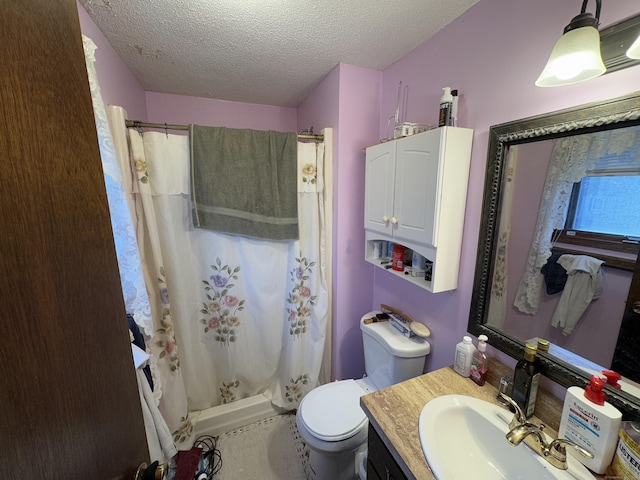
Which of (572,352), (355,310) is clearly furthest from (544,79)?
(355,310)

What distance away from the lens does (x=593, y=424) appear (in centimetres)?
70

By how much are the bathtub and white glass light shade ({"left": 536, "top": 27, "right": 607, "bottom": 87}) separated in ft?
7.21

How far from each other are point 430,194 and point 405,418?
834 millimetres

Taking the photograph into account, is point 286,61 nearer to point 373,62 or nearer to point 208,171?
point 373,62

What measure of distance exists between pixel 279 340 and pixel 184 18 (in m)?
1.80

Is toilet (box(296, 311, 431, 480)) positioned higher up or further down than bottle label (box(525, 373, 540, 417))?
further down

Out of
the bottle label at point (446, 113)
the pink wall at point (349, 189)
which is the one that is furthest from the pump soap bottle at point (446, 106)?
the pink wall at point (349, 189)

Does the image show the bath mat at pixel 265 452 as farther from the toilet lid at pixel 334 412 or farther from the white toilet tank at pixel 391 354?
the white toilet tank at pixel 391 354

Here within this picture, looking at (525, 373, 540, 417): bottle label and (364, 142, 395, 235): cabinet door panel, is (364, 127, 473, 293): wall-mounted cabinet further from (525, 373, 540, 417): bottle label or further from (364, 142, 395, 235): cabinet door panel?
(525, 373, 540, 417): bottle label

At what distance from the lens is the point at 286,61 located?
1.48 metres

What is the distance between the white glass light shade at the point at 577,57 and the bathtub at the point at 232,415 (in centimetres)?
220

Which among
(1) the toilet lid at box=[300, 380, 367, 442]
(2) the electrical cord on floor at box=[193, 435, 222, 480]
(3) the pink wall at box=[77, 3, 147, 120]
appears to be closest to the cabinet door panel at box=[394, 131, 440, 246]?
(1) the toilet lid at box=[300, 380, 367, 442]

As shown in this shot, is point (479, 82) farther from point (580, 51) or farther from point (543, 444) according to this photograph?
point (543, 444)

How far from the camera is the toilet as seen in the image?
124cm
